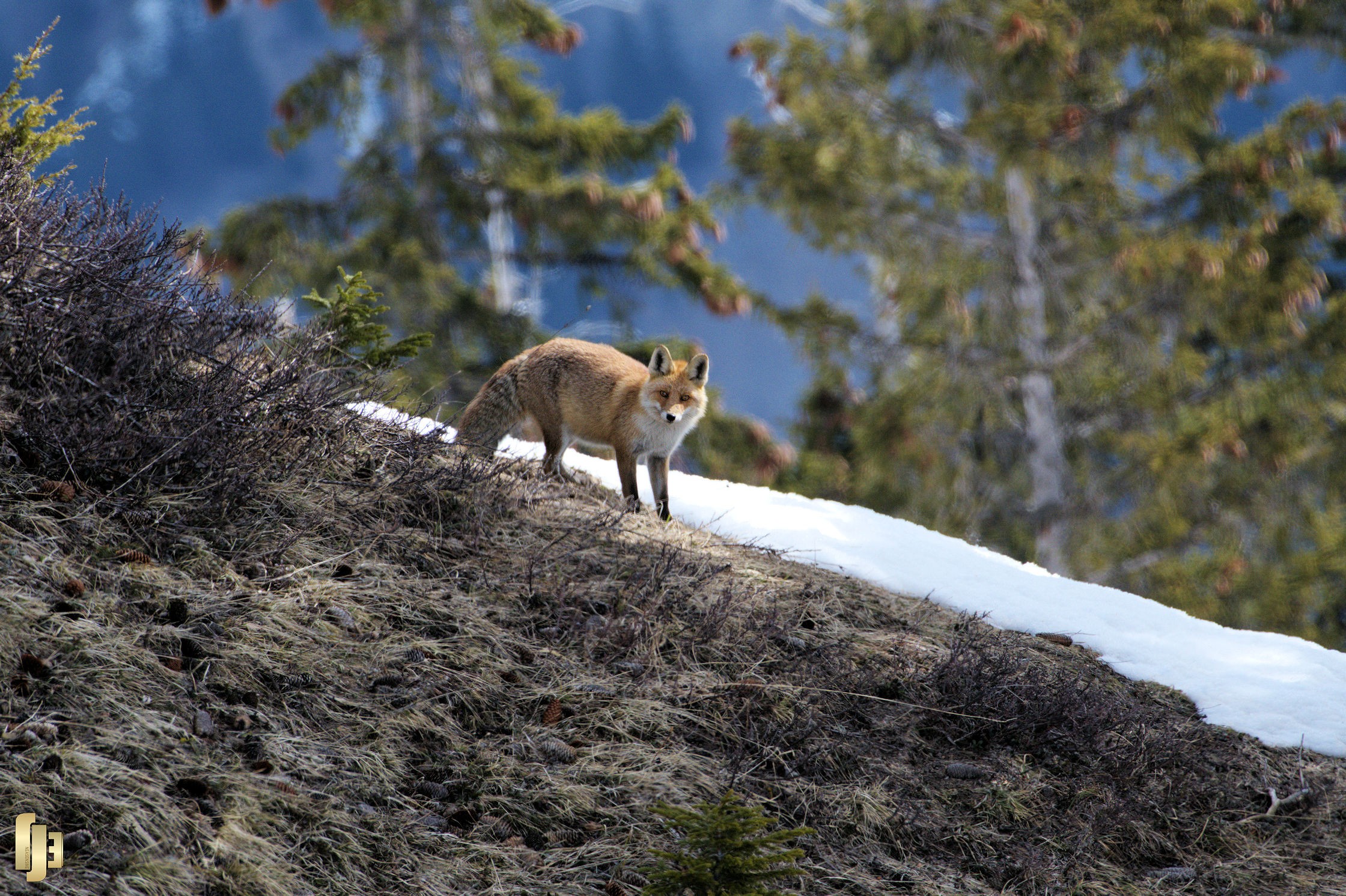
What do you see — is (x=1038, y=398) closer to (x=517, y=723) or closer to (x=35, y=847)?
(x=517, y=723)

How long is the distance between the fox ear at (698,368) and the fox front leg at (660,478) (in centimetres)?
63

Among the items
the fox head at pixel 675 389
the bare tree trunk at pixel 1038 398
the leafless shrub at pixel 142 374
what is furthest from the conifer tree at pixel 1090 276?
the leafless shrub at pixel 142 374

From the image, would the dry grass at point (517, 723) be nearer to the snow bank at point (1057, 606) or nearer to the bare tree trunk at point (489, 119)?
the snow bank at point (1057, 606)

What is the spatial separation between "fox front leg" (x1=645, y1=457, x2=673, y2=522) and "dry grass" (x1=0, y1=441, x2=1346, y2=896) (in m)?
1.26

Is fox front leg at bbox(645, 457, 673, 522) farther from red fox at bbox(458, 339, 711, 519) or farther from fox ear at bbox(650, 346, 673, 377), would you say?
fox ear at bbox(650, 346, 673, 377)

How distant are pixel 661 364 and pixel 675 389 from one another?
233 mm

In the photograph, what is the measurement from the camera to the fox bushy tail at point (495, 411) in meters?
7.62

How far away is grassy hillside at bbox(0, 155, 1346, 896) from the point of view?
3.80 m

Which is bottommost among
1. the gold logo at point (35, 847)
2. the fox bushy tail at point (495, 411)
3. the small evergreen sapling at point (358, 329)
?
the gold logo at point (35, 847)

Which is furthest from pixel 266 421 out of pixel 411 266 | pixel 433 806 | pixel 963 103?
pixel 963 103

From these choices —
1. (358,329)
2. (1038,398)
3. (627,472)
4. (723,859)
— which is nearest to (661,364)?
(627,472)

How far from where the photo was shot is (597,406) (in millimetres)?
7691

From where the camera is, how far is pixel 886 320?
20797 mm

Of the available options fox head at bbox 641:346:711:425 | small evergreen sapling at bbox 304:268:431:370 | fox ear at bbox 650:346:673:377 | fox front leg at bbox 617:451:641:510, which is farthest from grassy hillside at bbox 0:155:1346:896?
fox ear at bbox 650:346:673:377
